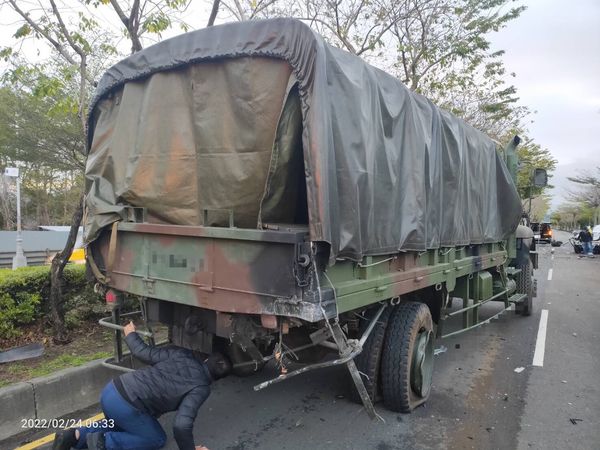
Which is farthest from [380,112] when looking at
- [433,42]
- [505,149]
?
[433,42]

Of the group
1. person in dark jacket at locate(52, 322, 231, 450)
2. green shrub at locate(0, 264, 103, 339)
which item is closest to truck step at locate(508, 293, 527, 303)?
person in dark jacket at locate(52, 322, 231, 450)

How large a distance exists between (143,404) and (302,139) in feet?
6.85

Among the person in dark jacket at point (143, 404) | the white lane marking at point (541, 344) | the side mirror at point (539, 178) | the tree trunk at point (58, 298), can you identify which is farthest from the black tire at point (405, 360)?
the side mirror at point (539, 178)

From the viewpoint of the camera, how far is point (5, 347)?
491cm

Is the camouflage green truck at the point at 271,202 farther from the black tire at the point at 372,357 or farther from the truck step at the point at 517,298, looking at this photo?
the truck step at the point at 517,298

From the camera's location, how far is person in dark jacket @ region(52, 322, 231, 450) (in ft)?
10.4

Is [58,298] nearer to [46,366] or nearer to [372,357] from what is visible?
[46,366]

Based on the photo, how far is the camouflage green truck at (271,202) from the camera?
9.95 feet

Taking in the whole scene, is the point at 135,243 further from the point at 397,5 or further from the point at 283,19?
the point at 397,5

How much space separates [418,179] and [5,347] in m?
4.48

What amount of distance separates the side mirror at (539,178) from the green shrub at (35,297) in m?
7.38

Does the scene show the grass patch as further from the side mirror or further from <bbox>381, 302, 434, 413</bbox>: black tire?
the side mirror

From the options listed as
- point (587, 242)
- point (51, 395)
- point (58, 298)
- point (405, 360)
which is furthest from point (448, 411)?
point (587, 242)

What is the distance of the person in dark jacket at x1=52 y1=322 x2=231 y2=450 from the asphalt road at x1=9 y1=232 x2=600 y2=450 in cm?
42
